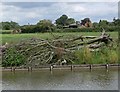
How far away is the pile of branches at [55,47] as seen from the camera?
2178 cm

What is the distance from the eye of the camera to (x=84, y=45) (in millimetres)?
23344

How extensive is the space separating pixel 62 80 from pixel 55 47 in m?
5.19

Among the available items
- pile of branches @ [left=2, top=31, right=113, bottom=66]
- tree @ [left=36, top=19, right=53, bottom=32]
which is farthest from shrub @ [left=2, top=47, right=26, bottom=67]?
tree @ [left=36, top=19, right=53, bottom=32]

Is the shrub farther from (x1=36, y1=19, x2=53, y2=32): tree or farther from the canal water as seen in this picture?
(x1=36, y1=19, x2=53, y2=32): tree

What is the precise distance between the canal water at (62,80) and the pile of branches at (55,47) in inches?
47.3

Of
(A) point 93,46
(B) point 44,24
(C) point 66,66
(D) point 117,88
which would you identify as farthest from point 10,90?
(B) point 44,24

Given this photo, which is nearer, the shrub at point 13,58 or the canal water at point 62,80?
the canal water at point 62,80

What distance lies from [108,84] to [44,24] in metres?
19.0

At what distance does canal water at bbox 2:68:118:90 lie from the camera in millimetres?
15625

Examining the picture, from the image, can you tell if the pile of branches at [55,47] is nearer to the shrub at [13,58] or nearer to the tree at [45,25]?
the shrub at [13,58]

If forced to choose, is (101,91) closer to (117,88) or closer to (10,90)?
(117,88)

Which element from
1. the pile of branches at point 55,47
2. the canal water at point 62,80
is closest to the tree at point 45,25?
the pile of branches at point 55,47

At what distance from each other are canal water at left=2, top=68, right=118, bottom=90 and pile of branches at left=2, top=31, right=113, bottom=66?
1202 mm

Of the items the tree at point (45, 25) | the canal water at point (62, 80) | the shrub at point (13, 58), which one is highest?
the tree at point (45, 25)
